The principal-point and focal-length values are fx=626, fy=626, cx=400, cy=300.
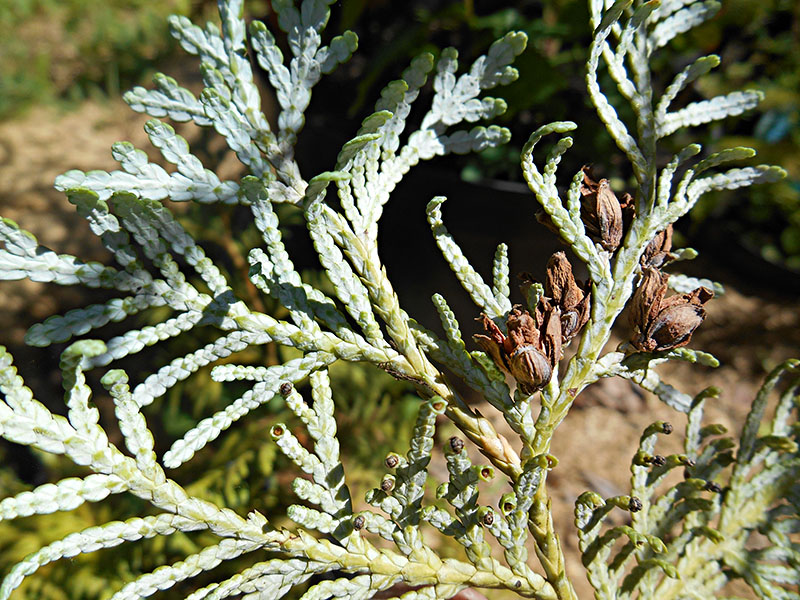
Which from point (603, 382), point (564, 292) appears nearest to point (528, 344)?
point (564, 292)

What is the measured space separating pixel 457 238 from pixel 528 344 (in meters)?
1.13

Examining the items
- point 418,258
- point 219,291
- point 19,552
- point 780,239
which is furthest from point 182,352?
point 780,239

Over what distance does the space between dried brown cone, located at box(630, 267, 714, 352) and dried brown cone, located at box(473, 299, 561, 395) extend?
0.09 metres

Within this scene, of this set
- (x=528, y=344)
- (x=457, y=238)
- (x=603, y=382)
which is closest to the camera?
(x=528, y=344)

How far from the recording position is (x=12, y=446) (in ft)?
5.79

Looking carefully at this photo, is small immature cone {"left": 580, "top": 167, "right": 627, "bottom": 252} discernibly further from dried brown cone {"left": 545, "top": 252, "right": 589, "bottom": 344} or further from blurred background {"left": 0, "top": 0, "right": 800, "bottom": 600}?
blurred background {"left": 0, "top": 0, "right": 800, "bottom": 600}

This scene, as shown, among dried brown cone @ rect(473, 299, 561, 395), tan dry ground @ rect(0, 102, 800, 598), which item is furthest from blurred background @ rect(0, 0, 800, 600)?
dried brown cone @ rect(473, 299, 561, 395)

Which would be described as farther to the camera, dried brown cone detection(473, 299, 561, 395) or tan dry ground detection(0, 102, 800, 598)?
tan dry ground detection(0, 102, 800, 598)

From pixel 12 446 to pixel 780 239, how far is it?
244 cm

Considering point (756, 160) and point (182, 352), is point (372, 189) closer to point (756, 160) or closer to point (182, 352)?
point (182, 352)

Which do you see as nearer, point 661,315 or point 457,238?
point 661,315

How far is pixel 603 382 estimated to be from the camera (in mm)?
1827

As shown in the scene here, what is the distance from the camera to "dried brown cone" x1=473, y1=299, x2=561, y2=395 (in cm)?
57

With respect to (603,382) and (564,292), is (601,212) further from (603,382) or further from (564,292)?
(603,382)
